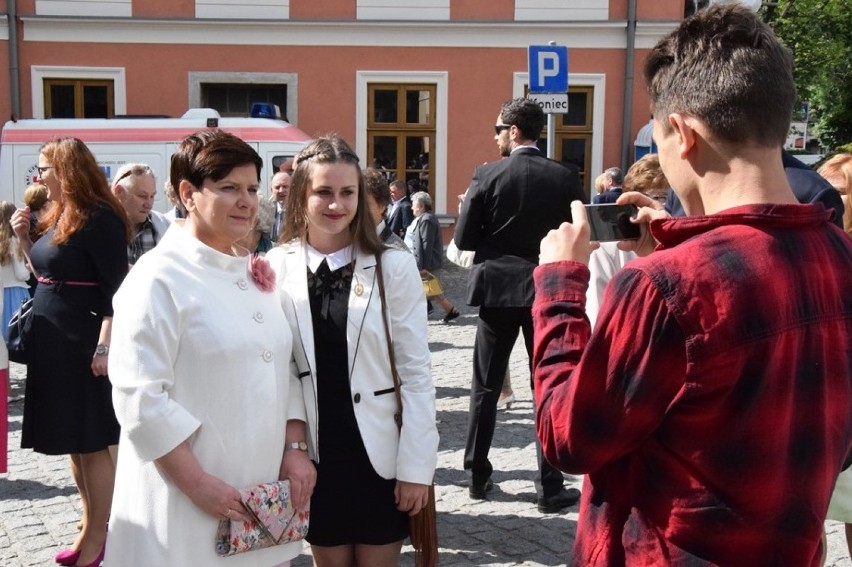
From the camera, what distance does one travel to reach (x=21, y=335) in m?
4.70

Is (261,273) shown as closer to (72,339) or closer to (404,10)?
(72,339)

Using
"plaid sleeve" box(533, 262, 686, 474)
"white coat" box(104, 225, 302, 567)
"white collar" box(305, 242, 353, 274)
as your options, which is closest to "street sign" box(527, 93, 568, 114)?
"white collar" box(305, 242, 353, 274)

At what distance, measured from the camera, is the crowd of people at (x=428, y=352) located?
4.68ft

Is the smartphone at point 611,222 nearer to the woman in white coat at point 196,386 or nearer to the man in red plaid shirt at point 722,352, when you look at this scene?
the man in red plaid shirt at point 722,352

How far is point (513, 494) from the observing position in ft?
17.6

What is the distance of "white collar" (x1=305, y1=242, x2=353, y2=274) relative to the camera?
9.67 ft

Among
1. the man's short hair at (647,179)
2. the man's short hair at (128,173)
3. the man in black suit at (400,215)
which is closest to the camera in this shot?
the man's short hair at (647,179)

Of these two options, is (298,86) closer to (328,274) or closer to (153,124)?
(153,124)

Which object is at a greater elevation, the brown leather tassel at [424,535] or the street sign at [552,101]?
the street sign at [552,101]

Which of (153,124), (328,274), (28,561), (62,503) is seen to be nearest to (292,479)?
(328,274)

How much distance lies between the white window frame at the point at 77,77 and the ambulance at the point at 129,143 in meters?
3.77

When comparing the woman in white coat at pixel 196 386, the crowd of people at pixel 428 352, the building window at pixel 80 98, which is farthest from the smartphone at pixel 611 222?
the building window at pixel 80 98

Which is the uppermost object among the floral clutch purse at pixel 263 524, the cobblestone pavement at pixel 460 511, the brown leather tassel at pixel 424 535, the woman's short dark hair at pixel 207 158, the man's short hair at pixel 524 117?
the man's short hair at pixel 524 117

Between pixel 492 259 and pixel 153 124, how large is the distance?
9.95 m
